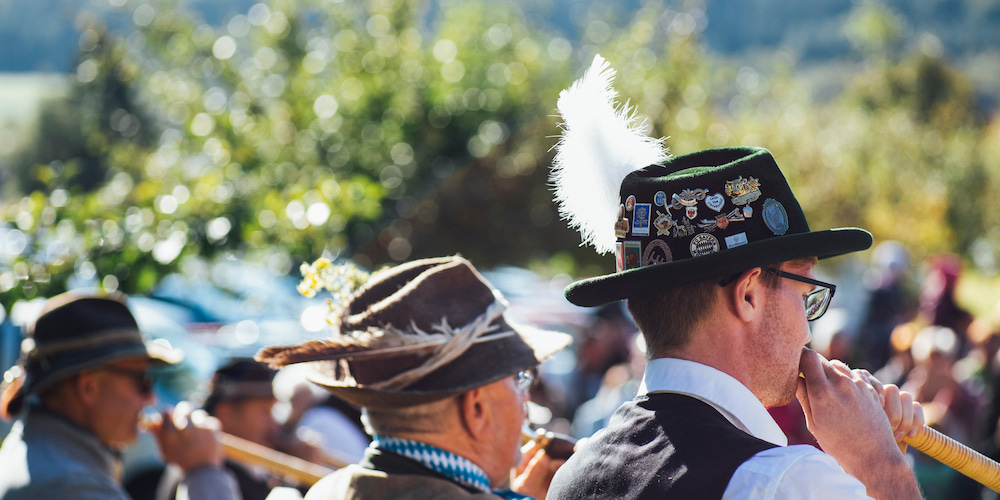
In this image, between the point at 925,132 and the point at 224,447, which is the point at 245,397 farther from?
the point at 925,132

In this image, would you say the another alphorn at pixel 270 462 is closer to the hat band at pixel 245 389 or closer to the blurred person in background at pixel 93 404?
the blurred person in background at pixel 93 404

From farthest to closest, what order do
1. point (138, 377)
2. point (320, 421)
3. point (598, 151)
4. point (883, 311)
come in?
point (883, 311)
point (320, 421)
point (138, 377)
point (598, 151)

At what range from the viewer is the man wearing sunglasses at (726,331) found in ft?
5.55

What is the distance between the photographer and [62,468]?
313 centimetres

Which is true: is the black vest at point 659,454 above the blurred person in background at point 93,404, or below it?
above

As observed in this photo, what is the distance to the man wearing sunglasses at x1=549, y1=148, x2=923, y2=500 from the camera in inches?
66.6

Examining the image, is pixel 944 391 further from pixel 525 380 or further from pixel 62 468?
pixel 62 468

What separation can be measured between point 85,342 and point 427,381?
1.76m

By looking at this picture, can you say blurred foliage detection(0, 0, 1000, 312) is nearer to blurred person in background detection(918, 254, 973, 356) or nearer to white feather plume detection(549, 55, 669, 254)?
white feather plume detection(549, 55, 669, 254)

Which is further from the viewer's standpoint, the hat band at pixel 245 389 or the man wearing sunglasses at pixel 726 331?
the hat band at pixel 245 389

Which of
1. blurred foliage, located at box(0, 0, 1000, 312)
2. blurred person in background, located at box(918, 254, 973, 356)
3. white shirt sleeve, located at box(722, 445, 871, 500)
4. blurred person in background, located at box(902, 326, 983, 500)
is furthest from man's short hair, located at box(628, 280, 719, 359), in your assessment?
blurred person in background, located at box(918, 254, 973, 356)

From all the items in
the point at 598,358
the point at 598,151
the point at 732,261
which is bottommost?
the point at 598,358

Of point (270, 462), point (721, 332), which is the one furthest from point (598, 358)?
point (721, 332)

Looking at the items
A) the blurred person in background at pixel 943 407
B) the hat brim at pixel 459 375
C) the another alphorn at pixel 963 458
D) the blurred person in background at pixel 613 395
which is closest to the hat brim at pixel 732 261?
the another alphorn at pixel 963 458
